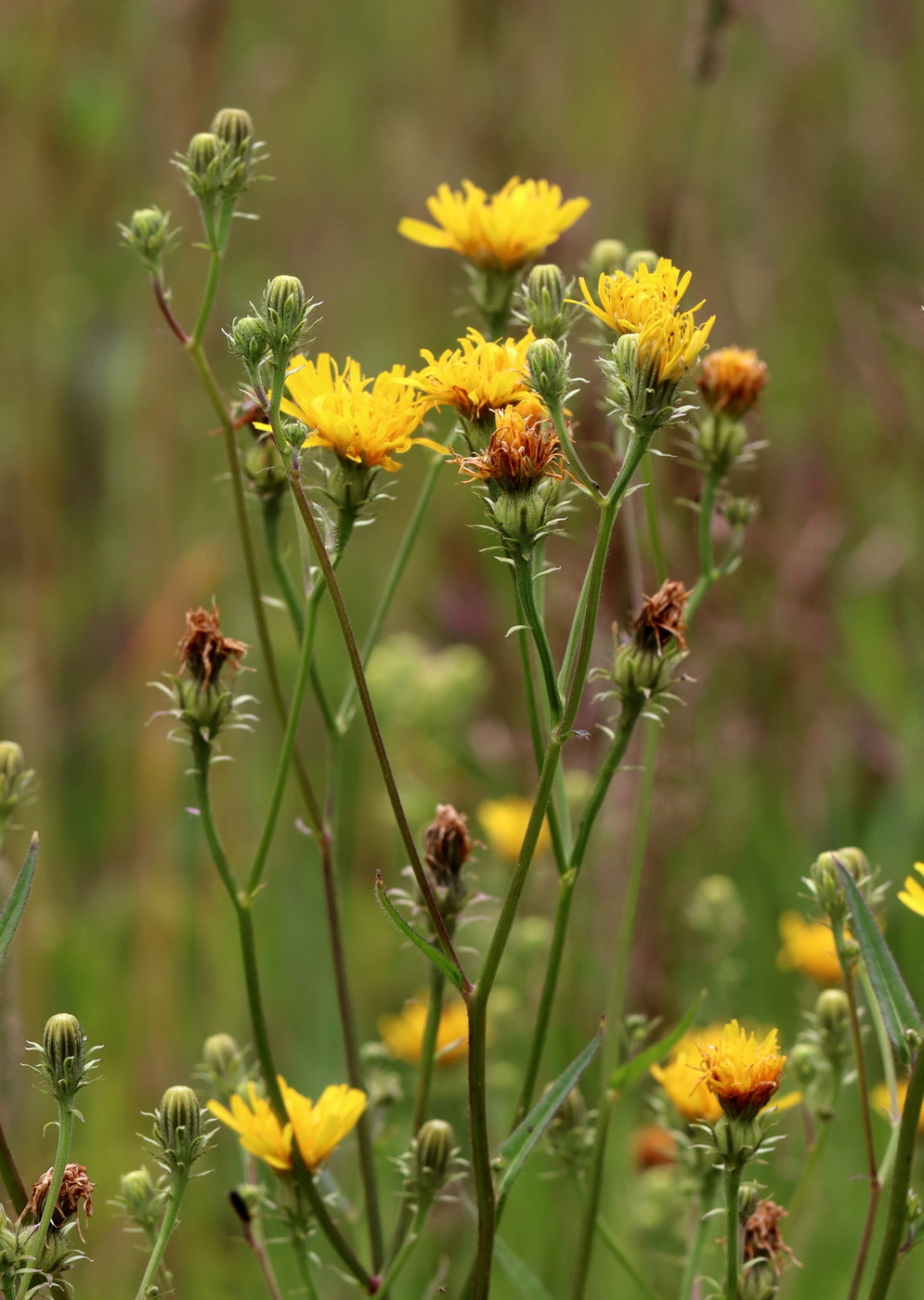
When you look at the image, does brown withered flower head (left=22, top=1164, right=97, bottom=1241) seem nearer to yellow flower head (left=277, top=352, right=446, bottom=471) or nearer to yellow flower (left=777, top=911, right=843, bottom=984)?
yellow flower head (left=277, top=352, right=446, bottom=471)

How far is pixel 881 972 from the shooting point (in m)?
1.31

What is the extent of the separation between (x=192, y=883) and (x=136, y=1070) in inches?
30.8

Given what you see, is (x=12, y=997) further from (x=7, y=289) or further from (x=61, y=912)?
(x=7, y=289)

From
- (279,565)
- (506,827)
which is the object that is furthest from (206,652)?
(506,827)

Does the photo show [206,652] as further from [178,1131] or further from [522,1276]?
[522,1276]

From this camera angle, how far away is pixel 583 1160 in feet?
5.78

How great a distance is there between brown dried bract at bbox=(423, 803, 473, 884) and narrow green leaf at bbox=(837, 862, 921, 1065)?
0.48 metres

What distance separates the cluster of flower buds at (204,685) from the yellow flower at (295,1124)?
395mm

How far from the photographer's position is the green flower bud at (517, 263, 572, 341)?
1.62 m

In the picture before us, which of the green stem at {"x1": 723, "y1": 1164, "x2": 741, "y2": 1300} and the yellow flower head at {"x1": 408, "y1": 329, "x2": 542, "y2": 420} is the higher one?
the yellow flower head at {"x1": 408, "y1": 329, "x2": 542, "y2": 420}

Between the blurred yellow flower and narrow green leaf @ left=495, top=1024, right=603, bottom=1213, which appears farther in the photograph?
the blurred yellow flower

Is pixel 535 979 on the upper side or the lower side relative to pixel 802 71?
lower

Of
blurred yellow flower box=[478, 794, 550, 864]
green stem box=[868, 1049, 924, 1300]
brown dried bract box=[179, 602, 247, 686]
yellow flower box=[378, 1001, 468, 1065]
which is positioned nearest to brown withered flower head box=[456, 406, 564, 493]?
brown dried bract box=[179, 602, 247, 686]

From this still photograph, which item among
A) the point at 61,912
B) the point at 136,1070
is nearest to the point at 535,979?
the point at 136,1070
